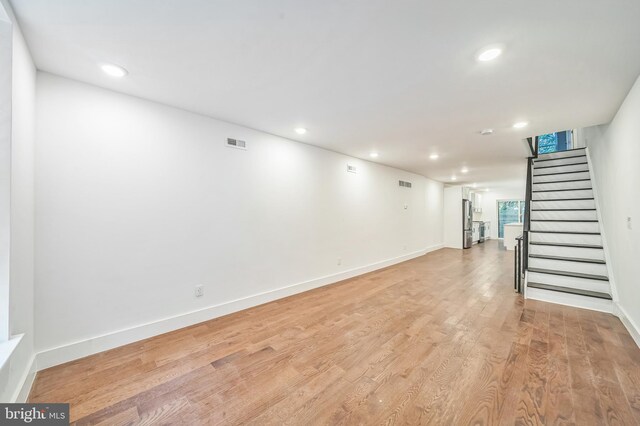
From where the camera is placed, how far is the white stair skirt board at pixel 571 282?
11.3ft

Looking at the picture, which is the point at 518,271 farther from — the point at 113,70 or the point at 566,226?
the point at 113,70

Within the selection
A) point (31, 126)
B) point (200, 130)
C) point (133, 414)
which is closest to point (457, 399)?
point (133, 414)

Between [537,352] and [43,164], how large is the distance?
4.70m

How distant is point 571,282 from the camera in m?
3.69

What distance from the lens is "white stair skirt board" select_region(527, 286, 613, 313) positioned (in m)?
3.27

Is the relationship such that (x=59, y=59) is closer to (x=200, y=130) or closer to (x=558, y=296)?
(x=200, y=130)

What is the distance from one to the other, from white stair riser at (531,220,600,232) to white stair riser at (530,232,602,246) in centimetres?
16

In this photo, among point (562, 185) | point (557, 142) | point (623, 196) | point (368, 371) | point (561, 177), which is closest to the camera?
point (368, 371)

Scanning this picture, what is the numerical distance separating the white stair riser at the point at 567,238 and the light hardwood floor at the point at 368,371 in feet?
4.69

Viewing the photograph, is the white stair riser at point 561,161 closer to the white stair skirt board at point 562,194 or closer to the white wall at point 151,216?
the white stair skirt board at point 562,194

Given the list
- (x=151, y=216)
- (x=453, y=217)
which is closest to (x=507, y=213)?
(x=453, y=217)

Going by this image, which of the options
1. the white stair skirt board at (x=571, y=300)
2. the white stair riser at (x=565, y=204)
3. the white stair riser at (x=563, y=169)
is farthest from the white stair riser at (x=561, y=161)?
the white stair skirt board at (x=571, y=300)

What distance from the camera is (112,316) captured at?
7.86 ft

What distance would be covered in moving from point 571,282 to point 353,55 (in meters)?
4.52
